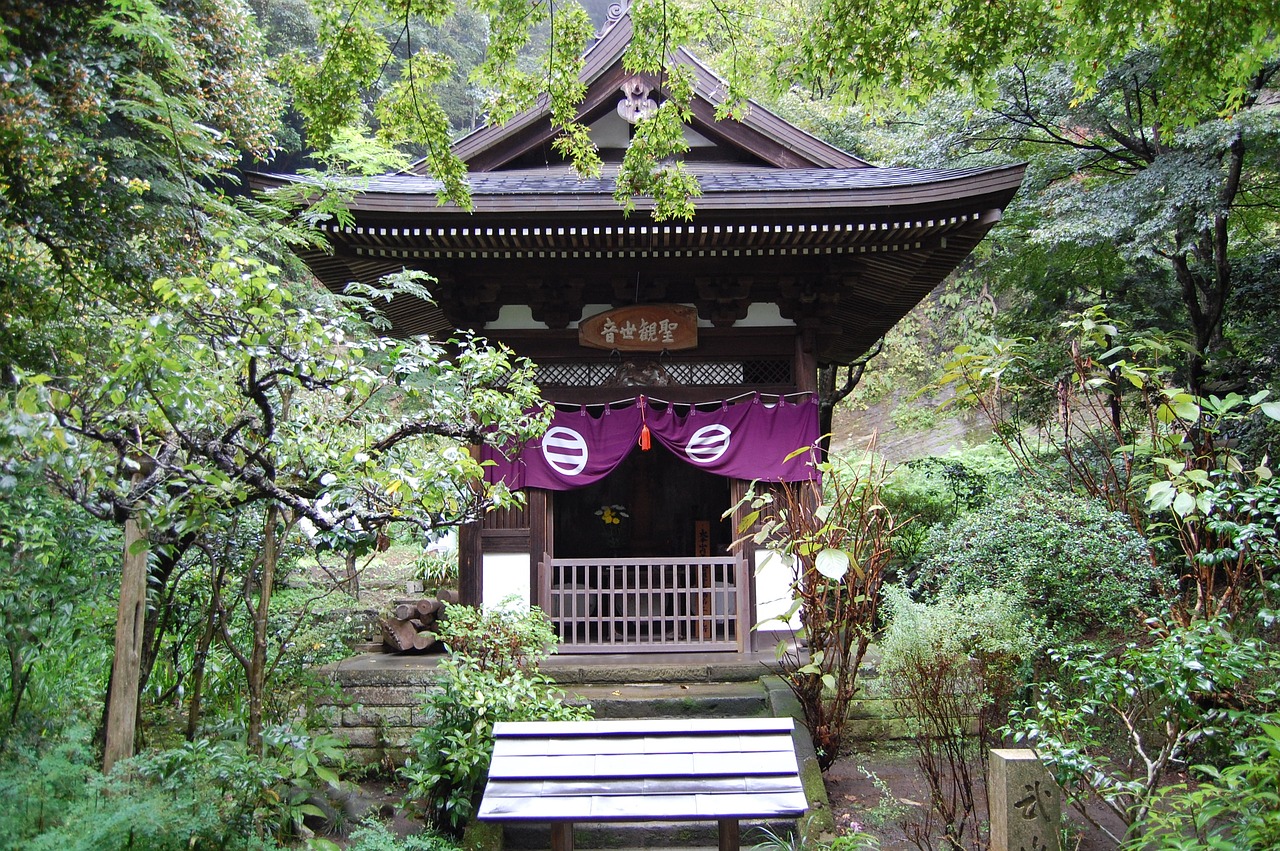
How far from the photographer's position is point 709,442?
27.4 ft

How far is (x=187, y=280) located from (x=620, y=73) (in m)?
6.19

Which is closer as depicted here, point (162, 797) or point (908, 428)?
point (162, 797)

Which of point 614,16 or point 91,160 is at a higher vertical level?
point 614,16

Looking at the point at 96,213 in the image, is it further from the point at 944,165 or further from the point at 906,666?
the point at 944,165

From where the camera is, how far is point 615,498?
13062mm

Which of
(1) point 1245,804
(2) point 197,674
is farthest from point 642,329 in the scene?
(1) point 1245,804

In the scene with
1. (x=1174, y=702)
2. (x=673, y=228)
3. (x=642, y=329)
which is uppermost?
(x=673, y=228)

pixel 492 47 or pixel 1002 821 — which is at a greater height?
pixel 492 47

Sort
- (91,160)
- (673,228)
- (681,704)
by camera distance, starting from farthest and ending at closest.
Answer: (673,228) < (681,704) < (91,160)

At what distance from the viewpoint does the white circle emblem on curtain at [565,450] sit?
27.0 feet

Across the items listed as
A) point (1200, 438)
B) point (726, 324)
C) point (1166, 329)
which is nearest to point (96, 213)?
point (726, 324)

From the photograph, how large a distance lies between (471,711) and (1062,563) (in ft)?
13.4

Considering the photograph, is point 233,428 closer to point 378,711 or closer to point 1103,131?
point 378,711

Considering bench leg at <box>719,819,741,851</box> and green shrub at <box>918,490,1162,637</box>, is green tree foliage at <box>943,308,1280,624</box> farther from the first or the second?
bench leg at <box>719,819,741,851</box>
